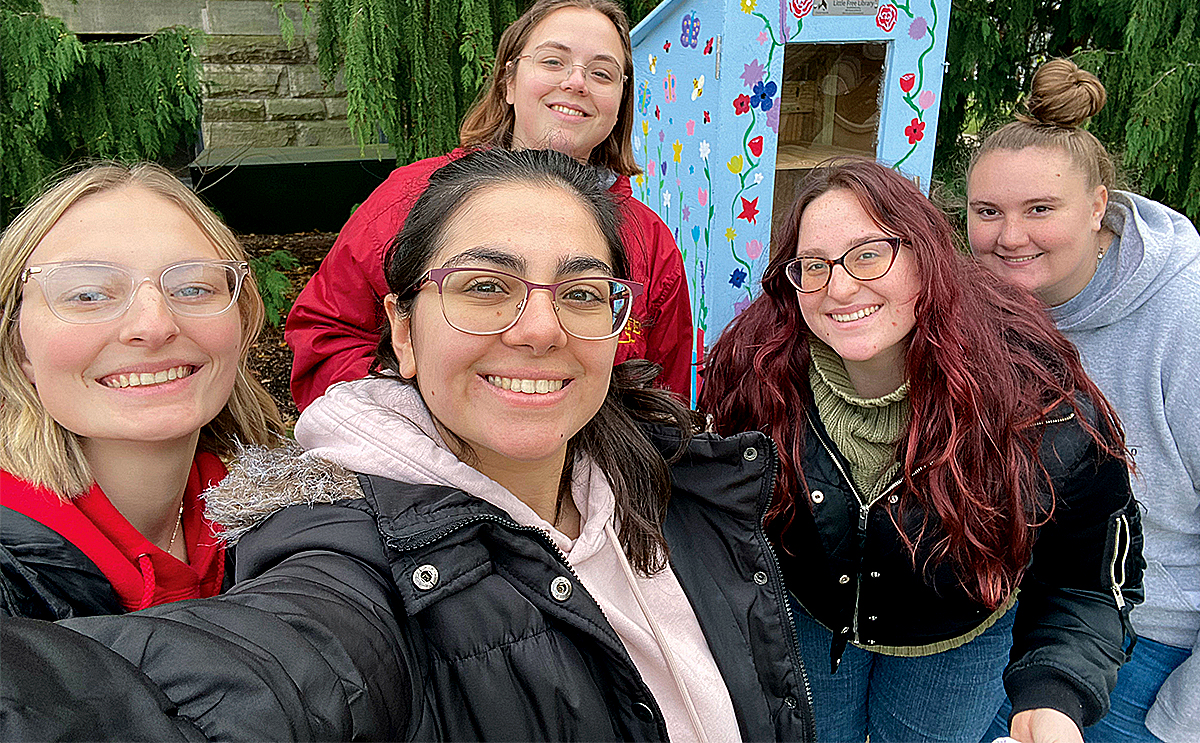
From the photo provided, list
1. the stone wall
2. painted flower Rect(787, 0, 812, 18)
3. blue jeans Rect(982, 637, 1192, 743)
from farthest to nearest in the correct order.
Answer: the stone wall, painted flower Rect(787, 0, 812, 18), blue jeans Rect(982, 637, 1192, 743)

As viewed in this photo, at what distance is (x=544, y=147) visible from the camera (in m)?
2.14

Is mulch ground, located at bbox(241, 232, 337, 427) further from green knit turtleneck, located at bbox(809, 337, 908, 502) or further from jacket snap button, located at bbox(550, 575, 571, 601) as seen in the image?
jacket snap button, located at bbox(550, 575, 571, 601)

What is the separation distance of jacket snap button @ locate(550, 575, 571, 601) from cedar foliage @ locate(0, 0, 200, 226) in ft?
11.6

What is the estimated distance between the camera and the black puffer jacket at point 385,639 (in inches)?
30.8

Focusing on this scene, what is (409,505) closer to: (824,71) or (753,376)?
(753,376)

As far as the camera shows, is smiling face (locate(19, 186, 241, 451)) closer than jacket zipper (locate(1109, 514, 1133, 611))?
Yes

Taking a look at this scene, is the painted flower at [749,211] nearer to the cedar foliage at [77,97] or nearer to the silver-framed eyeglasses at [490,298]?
the silver-framed eyeglasses at [490,298]

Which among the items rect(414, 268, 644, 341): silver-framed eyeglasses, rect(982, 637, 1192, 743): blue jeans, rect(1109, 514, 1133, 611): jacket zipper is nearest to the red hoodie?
rect(414, 268, 644, 341): silver-framed eyeglasses

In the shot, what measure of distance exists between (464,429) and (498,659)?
1.17ft

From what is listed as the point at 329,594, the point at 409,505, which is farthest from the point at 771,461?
the point at 329,594

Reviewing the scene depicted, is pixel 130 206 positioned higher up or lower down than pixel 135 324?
higher up

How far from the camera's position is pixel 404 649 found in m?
1.01

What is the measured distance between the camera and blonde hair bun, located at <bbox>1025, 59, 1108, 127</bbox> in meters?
2.11

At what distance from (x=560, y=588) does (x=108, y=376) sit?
79 centimetres
